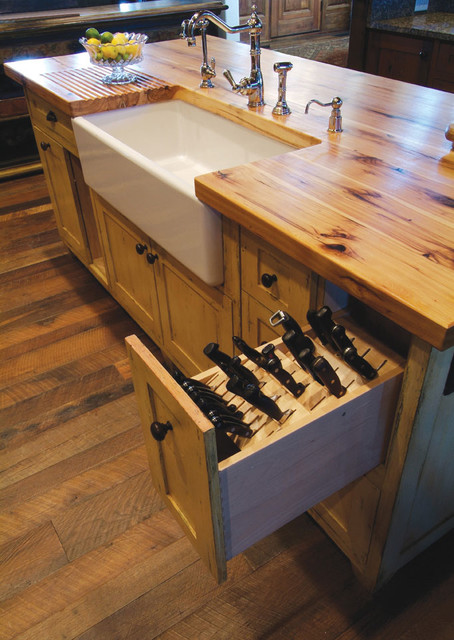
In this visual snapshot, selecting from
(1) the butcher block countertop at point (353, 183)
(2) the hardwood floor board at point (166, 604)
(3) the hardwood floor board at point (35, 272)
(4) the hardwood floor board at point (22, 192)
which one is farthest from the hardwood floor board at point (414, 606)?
(4) the hardwood floor board at point (22, 192)

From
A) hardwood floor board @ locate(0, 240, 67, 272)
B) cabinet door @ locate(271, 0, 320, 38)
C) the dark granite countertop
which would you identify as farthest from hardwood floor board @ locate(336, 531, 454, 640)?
cabinet door @ locate(271, 0, 320, 38)

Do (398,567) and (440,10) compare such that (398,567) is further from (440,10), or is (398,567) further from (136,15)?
(136,15)

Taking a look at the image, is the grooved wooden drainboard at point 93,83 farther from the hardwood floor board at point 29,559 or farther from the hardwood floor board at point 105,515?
the hardwood floor board at point 29,559

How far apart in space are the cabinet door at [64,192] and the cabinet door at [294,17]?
359 centimetres

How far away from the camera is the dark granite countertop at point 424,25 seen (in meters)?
2.86

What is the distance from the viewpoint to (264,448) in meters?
0.83

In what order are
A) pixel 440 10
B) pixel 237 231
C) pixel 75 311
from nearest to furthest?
pixel 237 231, pixel 75 311, pixel 440 10

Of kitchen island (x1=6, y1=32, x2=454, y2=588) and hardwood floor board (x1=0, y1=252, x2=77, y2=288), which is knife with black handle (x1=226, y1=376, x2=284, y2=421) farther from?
hardwood floor board (x1=0, y1=252, x2=77, y2=288)

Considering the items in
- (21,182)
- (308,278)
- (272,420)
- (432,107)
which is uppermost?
(432,107)

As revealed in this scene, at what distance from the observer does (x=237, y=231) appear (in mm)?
1242

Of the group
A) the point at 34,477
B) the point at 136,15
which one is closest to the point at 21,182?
the point at 136,15

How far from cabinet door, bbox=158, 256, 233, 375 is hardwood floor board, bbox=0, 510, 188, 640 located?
514 mm

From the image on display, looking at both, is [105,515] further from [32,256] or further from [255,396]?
[32,256]

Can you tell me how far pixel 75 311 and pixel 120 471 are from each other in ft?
3.17
